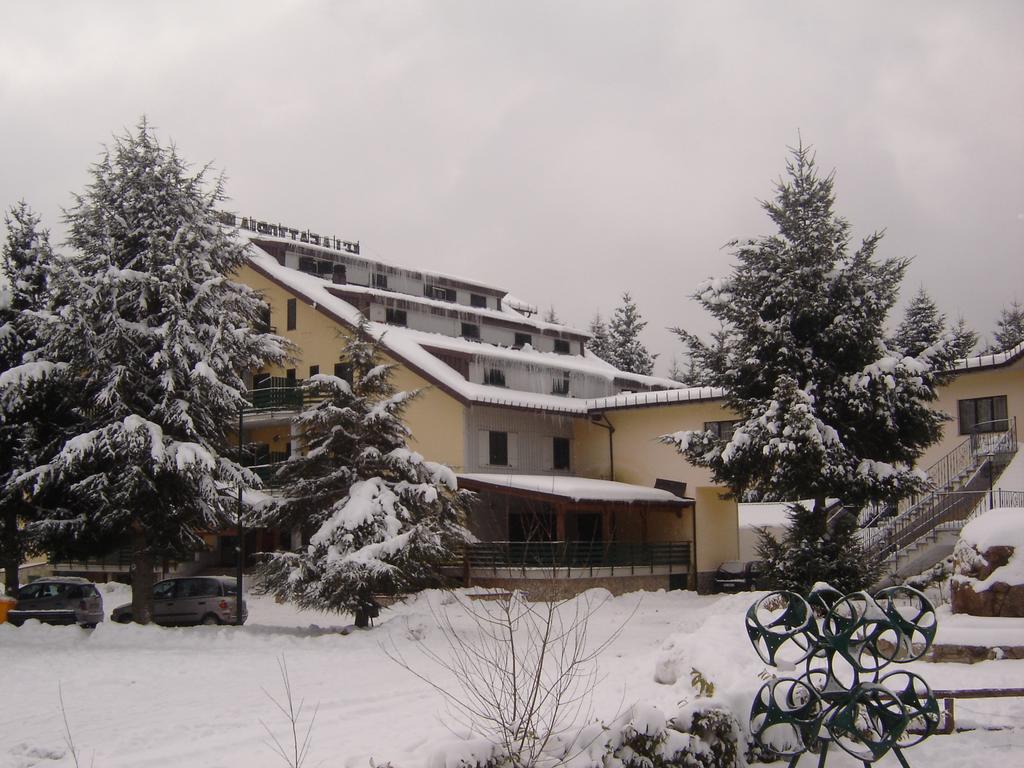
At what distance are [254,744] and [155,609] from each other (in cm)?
1830

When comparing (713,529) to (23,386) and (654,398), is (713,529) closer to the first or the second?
(654,398)

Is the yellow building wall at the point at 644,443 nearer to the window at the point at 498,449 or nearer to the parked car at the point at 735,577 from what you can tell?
the parked car at the point at 735,577

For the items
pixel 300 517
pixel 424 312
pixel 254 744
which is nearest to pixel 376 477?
pixel 300 517

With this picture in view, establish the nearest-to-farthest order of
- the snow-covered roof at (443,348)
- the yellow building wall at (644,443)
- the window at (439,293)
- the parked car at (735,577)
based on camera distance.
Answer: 1. the parked car at (735,577)
2. the snow-covered roof at (443,348)
3. the yellow building wall at (644,443)
4. the window at (439,293)

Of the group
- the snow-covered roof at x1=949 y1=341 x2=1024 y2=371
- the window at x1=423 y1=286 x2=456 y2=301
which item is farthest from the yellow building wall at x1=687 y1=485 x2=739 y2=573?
the window at x1=423 y1=286 x2=456 y2=301

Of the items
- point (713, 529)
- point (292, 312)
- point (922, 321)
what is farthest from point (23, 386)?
point (922, 321)

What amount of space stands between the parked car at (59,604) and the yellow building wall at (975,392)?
24.1 m

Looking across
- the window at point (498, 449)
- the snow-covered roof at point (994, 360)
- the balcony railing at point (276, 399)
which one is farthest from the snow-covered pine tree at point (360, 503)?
the snow-covered roof at point (994, 360)

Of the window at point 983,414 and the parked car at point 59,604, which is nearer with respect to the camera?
the parked car at point 59,604

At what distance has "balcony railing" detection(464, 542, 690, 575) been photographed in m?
33.3

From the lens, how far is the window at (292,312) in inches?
1655

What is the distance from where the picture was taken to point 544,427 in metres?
40.3

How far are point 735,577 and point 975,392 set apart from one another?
10.2 meters

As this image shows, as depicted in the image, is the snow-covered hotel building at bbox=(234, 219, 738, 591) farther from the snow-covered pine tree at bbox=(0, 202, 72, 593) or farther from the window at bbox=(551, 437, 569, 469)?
the snow-covered pine tree at bbox=(0, 202, 72, 593)
